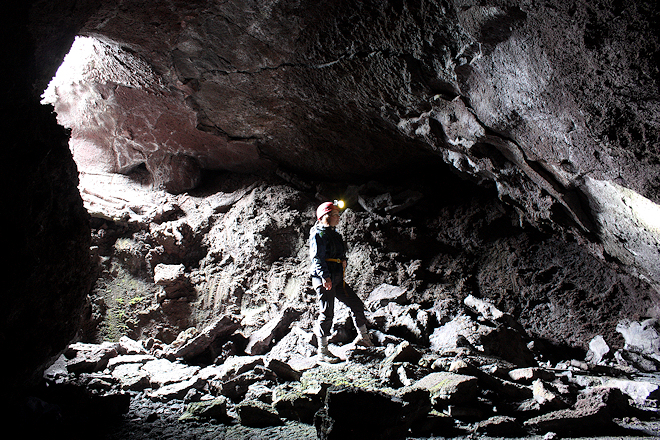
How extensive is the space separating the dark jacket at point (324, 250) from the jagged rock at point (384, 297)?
2.58ft

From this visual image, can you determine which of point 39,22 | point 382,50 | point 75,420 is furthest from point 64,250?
point 382,50

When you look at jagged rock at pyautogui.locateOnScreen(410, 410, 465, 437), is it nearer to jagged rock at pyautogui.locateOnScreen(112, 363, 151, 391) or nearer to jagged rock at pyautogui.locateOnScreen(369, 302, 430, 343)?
jagged rock at pyautogui.locateOnScreen(369, 302, 430, 343)

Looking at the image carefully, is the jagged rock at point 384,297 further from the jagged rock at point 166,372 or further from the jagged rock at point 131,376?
the jagged rock at point 131,376

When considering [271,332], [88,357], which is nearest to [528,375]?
[271,332]

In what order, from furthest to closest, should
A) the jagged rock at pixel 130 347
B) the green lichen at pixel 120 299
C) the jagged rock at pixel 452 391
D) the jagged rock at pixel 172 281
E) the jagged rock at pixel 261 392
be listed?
1. the jagged rock at pixel 172 281
2. the green lichen at pixel 120 299
3. the jagged rock at pixel 130 347
4. the jagged rock at pixel 261 392
5. the jagged rock at pixel 452 391

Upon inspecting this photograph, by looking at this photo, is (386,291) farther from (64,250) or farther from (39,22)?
(39,22)

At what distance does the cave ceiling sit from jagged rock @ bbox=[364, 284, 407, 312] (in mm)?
1569

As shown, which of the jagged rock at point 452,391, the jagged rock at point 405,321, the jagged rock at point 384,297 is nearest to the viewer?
the jagged rock at point 452,391

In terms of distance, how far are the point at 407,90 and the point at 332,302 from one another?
83.3 inches

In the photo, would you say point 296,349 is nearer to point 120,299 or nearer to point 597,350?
point 120,299

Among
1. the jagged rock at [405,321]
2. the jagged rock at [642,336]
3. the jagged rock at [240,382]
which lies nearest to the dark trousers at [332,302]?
the jagged rock at [405,321]

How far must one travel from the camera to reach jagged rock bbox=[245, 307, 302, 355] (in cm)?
406

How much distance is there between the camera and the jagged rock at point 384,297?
14.6ft

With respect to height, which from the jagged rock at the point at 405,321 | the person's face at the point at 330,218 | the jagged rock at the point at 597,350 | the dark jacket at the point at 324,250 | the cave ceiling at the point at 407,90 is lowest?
the jagged rock at the point at 597,350
